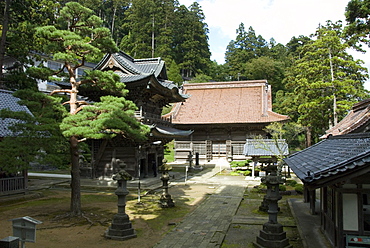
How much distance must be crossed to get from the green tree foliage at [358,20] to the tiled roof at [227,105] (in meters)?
16.2

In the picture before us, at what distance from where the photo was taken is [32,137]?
1009 cm

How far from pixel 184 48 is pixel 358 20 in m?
47.9

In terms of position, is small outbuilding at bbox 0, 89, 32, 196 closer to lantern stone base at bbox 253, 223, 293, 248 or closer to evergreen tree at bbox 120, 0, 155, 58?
lantern stone base at bbox 253, 223, 293, 248

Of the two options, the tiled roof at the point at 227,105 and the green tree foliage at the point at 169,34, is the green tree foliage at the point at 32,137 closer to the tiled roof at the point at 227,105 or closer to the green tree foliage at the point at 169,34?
the tiled roof at the point at 227,105

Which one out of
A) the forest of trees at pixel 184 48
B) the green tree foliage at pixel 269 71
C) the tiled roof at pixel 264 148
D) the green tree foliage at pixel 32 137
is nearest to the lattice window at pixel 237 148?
the forest of trees at pixel 184 48

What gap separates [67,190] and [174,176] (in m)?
8.44

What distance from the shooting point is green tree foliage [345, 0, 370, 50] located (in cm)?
1317

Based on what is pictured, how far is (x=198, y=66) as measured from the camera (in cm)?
6078

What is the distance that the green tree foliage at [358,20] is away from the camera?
13.2m

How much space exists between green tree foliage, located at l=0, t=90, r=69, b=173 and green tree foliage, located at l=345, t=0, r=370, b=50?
1435cm

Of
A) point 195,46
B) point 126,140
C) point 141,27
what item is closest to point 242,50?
point 195,46

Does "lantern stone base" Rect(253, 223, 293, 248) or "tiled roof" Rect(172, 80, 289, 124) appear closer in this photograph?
"lantern stone base" Rect(253, 223, 293, 248)

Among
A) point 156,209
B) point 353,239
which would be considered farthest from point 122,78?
point 353,239

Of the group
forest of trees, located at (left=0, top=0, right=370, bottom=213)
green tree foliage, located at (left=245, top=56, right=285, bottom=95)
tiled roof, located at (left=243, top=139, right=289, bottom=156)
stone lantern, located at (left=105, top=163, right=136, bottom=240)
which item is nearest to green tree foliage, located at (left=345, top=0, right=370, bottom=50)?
forest of trees, located at (left=0, top=0, right=370, bottom=213)
